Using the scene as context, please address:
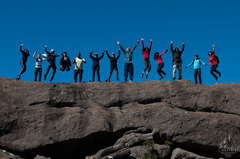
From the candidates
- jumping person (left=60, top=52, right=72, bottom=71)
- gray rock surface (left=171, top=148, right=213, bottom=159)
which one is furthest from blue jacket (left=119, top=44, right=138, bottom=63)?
gray rock surface (left=171, top=148, right=213, bottom=159)

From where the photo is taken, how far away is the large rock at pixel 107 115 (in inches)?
579

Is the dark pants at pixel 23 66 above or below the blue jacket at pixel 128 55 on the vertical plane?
below

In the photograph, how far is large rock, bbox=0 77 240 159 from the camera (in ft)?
48.3

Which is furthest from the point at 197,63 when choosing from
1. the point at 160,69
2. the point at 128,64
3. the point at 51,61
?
the point at 51,61

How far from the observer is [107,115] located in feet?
52.2

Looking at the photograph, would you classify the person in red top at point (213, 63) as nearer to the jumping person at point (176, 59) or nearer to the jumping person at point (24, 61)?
the jumping person at point (176, 59)

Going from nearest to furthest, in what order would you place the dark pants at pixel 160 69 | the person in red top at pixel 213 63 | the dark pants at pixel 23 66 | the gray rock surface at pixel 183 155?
the gray rock surface at pixel 183 155 < the dark pants at pixel 23 66 < the person in red top at pixel 213 63 < the dark pants at pixel 160 69

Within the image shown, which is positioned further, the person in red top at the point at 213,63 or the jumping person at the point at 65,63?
the jumping person at the point at 65,63

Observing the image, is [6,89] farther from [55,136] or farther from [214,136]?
[214,136]

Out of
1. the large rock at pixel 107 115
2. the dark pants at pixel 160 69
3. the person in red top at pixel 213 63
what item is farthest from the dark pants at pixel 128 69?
the person in red top at pixel 213 63

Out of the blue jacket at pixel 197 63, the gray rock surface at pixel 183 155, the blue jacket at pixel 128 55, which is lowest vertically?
the gray rock surface at pixel 183 155

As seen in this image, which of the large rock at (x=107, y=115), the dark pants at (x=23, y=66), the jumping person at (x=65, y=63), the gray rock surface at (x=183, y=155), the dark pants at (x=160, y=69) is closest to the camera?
the large rock at (x=107, y=115)

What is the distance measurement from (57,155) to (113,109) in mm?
4384

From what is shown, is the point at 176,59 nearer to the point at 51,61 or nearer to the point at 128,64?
the point at 128,64
